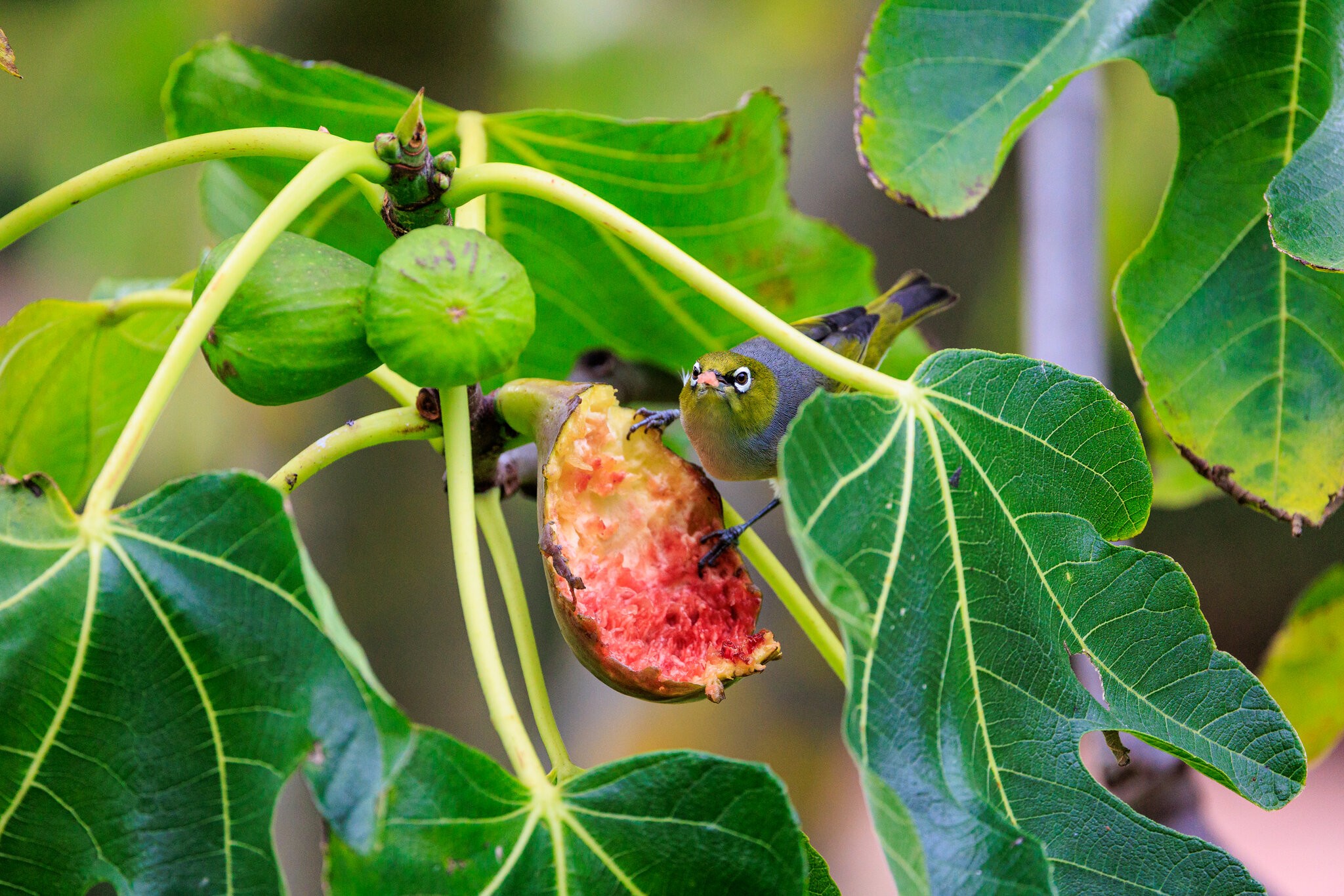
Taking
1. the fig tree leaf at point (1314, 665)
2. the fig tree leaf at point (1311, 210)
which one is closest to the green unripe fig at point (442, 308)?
the fig tree leaf at point (1311, 210)

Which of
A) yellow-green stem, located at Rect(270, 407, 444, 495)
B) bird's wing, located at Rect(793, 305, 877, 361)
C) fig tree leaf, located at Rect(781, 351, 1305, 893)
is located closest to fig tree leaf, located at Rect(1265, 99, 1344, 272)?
fig tree leaf, located at Rect(781, 351, 1305, 893)

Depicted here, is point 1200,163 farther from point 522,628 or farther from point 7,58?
point 7,58

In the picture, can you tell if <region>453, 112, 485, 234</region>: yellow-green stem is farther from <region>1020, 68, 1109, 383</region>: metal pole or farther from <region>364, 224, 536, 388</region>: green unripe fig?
<region>1020, 68, 1109, 383</region>: metal pole

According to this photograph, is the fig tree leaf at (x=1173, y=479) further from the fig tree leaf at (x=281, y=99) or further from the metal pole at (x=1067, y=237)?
the fig tree leaf at (x=281, y=99)

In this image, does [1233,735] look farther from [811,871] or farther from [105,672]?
[105,672]

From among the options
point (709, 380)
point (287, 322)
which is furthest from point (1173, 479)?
point (287, 322)

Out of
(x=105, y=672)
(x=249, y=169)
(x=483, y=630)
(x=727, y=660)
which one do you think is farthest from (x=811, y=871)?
(x=249, y=169)

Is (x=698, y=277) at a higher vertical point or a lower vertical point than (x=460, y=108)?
lower
